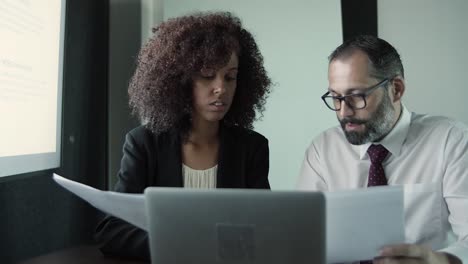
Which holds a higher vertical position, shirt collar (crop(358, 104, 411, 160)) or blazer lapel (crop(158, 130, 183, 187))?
shirt collar (crop(358, 104, 411, 160))

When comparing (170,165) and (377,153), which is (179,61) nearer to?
(170,165)

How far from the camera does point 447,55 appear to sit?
162 cm

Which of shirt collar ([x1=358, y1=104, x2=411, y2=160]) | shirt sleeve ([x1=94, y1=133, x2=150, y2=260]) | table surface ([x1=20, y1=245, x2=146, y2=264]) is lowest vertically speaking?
table surface ([x1=20, y1=245, x2=146, y2=264])

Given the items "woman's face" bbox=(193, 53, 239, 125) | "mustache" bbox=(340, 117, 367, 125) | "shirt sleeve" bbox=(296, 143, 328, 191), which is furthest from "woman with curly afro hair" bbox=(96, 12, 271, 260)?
"mustache" bbox=(340, 117, 367, 125)

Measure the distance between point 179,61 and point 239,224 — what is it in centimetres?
64

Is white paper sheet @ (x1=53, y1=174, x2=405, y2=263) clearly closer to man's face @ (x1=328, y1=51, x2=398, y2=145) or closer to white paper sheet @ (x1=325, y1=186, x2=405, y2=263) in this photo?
white paper sheet @ (x1=325, y1=186, x2=405, y2=263)

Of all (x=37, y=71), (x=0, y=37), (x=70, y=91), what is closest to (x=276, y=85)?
(x=70, y=91)

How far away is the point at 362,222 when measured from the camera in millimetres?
623

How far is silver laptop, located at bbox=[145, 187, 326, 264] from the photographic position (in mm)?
584

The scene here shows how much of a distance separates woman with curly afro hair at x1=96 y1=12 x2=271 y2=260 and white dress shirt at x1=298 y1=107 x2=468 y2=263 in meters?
0.26

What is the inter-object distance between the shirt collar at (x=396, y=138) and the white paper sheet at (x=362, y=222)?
45cm

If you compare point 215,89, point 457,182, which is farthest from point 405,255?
point 215,89

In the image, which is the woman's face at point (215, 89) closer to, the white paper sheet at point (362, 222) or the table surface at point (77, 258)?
the table surface at point (77, 258)

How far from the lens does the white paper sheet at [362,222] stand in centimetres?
59
